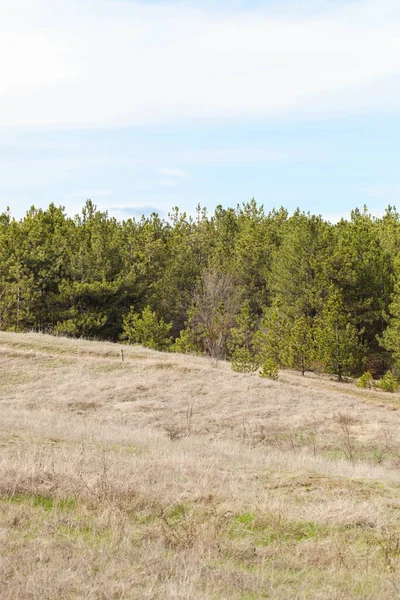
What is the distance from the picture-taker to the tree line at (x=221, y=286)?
3516cm

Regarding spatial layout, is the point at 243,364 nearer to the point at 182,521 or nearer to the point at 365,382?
the point at 365,382

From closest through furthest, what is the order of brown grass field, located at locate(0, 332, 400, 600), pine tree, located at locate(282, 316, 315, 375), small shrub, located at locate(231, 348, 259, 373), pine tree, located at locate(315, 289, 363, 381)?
1. brown grass field, located at locate(0, 332, 400, 600)
2. small shrub, located at locate(231, 348, 259, 373)
3. pine tree, located at locate(315, 289, 363, 381)
4. pine tree, located at locate(282, 316, 315, 375)

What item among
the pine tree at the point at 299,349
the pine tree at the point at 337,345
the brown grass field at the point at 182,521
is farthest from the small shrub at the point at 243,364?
the brown grass field at the point at 182,521

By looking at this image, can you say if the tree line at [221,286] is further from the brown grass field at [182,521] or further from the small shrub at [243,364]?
Answer: the brown grass field at [182,521]

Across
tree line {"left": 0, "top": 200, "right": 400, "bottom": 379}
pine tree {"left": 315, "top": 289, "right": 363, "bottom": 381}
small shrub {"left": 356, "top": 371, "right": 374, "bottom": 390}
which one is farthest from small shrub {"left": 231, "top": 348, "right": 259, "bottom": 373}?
small shrub {"left": 356, "top": 371, "right": 374, "bottom": 390}

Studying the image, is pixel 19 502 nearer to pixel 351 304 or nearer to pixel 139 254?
pixel 351 304

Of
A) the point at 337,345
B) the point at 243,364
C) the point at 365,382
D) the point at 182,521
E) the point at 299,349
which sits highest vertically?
the point at 337,345

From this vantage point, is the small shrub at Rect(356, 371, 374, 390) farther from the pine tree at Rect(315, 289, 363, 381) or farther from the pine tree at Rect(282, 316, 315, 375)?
the pine tree at Rect(282, 316, 315, 375)

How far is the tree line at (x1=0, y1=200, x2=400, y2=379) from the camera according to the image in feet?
115

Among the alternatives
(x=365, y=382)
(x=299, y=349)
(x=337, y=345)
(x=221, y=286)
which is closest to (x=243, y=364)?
(x=299, y=349)

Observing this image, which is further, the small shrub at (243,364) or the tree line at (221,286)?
the tree line at (221,286)

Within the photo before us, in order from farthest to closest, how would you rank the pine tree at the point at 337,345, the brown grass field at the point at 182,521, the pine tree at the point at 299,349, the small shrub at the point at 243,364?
the pine tree at the point at 299,349
the pine tree at the point at 337,345
the small shrub at the point at 243,364
the brown grass field at the point at 182,521

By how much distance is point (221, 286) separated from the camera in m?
51.1

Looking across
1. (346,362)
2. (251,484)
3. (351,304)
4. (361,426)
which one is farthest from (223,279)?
(251,484)
